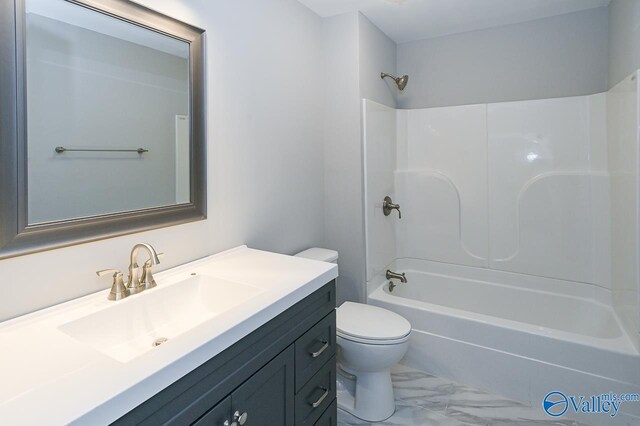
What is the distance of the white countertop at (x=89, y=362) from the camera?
26.6 inches

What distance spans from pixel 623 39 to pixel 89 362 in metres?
2.89

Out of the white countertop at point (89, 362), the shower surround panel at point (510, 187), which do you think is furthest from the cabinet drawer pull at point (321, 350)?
the shower surround panel at point (510, 187)

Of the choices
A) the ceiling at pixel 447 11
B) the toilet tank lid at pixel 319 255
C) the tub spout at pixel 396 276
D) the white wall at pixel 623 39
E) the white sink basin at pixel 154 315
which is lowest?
the tub spout at pixel 396 276

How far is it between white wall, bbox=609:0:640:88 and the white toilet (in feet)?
6.02

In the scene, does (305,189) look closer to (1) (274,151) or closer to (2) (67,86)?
(1) (274,151)

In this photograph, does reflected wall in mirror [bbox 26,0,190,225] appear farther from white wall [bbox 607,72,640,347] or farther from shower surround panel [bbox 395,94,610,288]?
white wall [bbox 607,72,640,347]

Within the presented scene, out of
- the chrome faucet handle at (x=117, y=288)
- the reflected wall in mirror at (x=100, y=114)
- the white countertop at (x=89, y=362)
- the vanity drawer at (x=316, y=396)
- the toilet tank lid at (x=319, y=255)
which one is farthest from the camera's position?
the toilet tank lid at (x=319, y=255)

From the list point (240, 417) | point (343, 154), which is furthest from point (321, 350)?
point (343, 154)

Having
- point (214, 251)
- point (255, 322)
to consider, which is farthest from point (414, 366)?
point (255, 322)

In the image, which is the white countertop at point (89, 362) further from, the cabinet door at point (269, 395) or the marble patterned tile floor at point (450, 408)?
the marble patterned tile floor at point (450, 408)

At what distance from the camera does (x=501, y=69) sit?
278 centimetres

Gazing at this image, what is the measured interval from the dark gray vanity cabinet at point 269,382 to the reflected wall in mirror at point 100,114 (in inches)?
27.6

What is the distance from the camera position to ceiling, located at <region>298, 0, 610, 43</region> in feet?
7.72

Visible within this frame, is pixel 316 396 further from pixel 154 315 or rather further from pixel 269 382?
pixel 154 315
